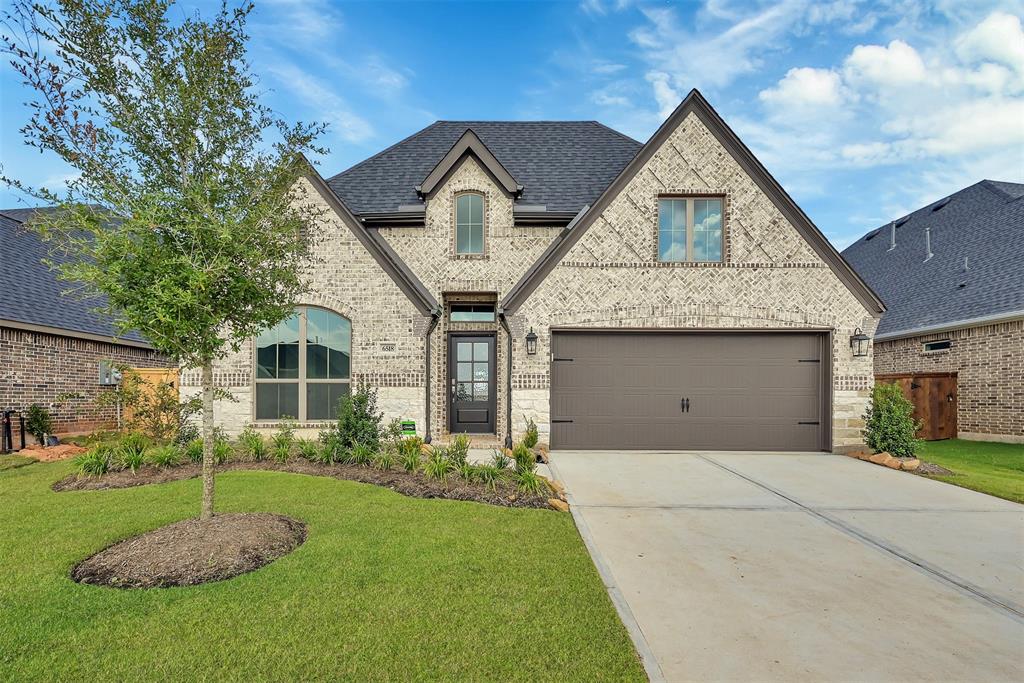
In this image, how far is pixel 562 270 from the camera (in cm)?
990

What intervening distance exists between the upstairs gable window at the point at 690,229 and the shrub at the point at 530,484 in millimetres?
5857

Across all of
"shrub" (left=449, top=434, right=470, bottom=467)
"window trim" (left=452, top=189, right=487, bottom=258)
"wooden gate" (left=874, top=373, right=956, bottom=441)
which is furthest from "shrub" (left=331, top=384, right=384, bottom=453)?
"wooden gate" (left=874, top=373, right=956, bottom=441)

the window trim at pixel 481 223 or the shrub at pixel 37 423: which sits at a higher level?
the window trim at pixel 481 223

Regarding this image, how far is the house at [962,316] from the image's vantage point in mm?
11703

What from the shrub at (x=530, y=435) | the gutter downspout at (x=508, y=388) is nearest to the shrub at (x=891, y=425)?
the shrub at (x=530, y=435)

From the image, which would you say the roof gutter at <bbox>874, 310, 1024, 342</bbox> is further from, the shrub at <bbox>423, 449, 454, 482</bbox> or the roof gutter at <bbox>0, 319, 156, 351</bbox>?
the roof gutter at <bbox>0, 319, 156, 351</bbox>

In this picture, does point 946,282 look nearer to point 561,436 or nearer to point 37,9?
point 561,436

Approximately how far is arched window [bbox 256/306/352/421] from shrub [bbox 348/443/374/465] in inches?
76.0

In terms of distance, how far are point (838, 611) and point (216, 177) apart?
6.57 metres

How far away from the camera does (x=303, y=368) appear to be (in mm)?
9820

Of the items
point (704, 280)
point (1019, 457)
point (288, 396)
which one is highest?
point (704, 280)

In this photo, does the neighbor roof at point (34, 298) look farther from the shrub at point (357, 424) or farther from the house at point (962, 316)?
the house at point (962, 316)

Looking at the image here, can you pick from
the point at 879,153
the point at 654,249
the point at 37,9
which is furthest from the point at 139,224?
the point at 879,153

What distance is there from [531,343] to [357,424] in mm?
3791
